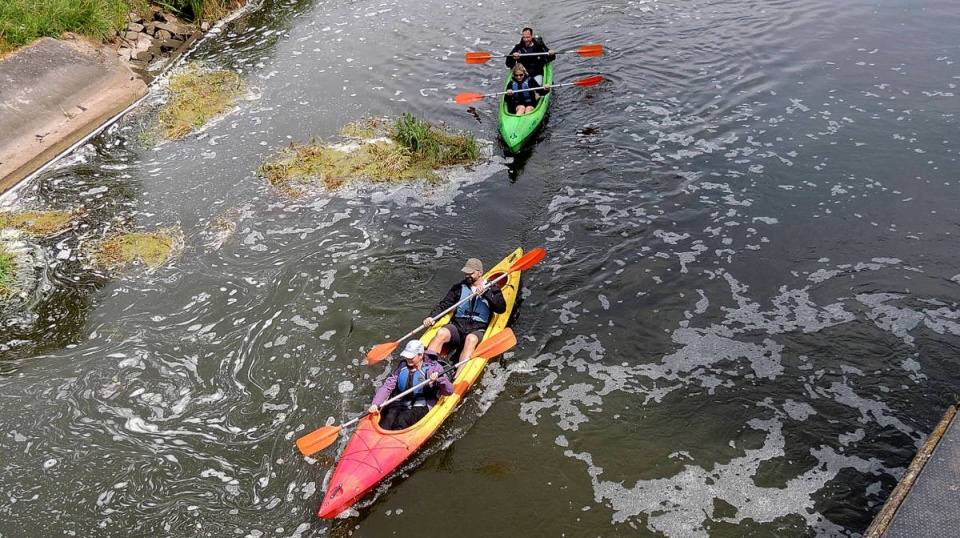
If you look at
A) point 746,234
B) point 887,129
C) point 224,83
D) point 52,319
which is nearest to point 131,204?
point 52,319

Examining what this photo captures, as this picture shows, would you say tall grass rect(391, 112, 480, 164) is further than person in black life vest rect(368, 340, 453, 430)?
Yes

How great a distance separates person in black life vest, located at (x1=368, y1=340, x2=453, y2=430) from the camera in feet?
24.7

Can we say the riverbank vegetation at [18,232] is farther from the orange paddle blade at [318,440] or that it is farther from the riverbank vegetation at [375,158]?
the orange paddle blade at [318,440]

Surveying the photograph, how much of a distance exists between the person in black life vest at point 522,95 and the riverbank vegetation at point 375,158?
3.71 ft

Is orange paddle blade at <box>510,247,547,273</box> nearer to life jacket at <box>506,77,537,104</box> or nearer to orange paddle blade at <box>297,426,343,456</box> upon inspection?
orange paddle blade at <box>297,426,343,456</box>

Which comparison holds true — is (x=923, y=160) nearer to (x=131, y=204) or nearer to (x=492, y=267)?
(x=492, y=267)

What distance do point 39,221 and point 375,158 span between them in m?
6.20

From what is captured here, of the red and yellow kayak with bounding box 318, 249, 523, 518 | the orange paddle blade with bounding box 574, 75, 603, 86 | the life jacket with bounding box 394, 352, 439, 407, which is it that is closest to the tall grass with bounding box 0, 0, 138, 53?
the orange paddle blade with bounding box 574, 75, 603, 86

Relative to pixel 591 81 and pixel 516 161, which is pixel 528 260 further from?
pixel 591 81

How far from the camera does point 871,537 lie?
5438mm

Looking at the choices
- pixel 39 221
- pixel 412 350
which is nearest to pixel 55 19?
pixel 39 221

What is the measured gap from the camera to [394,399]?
7418 mm

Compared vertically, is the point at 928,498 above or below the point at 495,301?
below

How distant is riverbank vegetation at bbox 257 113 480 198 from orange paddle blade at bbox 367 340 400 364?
503 cm
